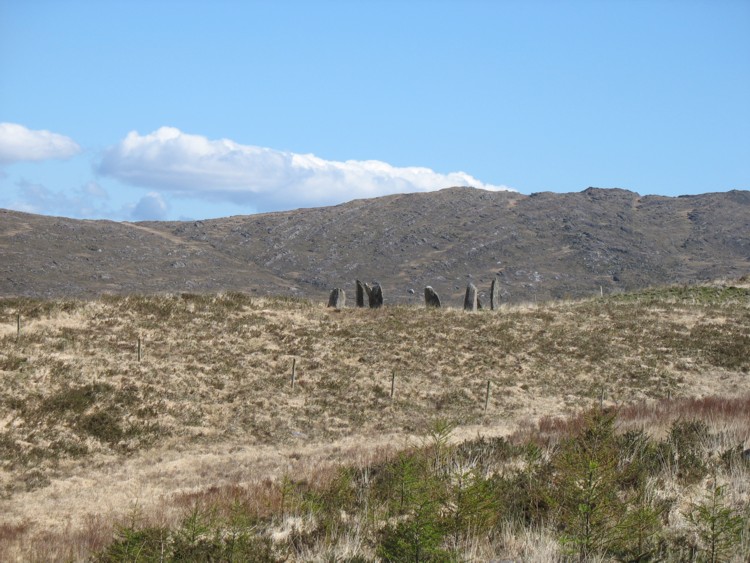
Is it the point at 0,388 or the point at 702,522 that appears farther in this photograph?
the point at 0,388

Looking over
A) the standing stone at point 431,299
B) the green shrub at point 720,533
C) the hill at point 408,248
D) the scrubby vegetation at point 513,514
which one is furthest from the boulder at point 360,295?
the hill at point 408,248

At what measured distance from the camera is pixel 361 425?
27.6 m

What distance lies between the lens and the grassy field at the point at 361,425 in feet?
24.8

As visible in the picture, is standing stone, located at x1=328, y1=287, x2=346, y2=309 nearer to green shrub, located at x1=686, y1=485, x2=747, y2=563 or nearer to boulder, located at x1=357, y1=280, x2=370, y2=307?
boulder, located at x1=357, y1=280, x2=370, y2=307

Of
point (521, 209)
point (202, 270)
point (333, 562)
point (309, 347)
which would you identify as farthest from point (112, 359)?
point (521, 209)

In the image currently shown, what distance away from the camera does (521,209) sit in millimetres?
174500

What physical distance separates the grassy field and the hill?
63700 millimetres

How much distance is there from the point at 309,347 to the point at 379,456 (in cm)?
1830

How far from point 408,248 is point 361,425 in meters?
121

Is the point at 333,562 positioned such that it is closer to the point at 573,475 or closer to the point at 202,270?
the point at 573,475

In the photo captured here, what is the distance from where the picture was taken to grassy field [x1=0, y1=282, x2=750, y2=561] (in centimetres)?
755

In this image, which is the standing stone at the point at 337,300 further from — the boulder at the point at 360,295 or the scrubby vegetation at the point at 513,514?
the scrubby vegetation at the point at 513,514

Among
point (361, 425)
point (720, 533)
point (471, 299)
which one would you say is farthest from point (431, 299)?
point (720, 533)

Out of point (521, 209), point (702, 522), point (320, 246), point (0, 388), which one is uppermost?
point (521, 209)
